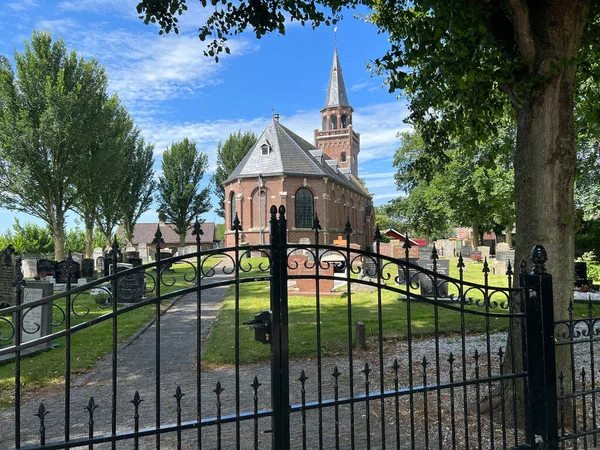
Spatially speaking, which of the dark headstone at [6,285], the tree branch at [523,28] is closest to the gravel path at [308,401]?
the tree branch at [523,28]

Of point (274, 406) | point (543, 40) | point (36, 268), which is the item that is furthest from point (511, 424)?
point (36, 268)

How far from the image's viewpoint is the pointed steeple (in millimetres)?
52406

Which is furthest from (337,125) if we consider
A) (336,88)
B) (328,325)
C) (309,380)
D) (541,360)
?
(541,360)

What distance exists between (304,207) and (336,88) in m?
22.8

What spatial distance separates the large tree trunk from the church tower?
157 ft

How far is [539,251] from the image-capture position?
3.23m

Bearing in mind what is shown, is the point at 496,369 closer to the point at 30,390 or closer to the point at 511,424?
the point at 511,424

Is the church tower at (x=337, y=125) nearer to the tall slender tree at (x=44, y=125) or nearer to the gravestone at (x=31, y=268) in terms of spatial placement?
the tall slender tree at (x=44, y=125)

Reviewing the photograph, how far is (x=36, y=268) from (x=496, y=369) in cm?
1897

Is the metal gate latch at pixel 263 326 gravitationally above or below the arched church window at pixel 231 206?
below

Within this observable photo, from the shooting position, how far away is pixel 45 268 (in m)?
18.5

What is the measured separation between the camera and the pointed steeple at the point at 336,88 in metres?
52.4

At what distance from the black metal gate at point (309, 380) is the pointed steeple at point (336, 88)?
46.8m

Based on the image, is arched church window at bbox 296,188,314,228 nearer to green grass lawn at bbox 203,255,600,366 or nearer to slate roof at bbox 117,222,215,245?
green grass lawn at bbox 203,255,600,366
